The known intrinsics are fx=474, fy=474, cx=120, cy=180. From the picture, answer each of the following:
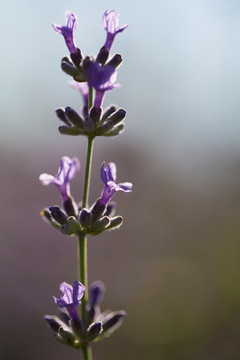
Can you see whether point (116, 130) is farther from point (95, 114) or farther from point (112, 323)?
point (112, 323)

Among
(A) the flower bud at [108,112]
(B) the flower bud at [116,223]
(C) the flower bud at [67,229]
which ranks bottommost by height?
(C) the flower bud at [67,229]

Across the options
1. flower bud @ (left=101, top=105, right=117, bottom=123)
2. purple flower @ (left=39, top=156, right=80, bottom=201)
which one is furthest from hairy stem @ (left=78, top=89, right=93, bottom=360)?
purple flower @ (left=39, top=156, right=80, bottom=201)

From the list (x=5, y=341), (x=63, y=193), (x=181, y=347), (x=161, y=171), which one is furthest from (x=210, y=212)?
(x=63, y=193)

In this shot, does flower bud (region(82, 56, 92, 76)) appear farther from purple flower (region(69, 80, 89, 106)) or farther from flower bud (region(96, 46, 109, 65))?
purple flower (region(69, 80, 89, 106))

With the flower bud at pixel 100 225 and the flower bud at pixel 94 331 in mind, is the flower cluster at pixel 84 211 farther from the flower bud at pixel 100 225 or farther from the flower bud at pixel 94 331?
the flower bud at pixel 94 331

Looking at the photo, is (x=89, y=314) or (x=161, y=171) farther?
(x=161, y=171)

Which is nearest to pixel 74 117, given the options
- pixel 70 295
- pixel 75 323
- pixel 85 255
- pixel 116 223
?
pixel 116 223

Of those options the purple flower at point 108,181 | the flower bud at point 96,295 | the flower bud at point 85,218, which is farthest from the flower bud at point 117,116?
the flower bud at point 96,295

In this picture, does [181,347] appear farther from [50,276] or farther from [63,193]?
[63,193]
